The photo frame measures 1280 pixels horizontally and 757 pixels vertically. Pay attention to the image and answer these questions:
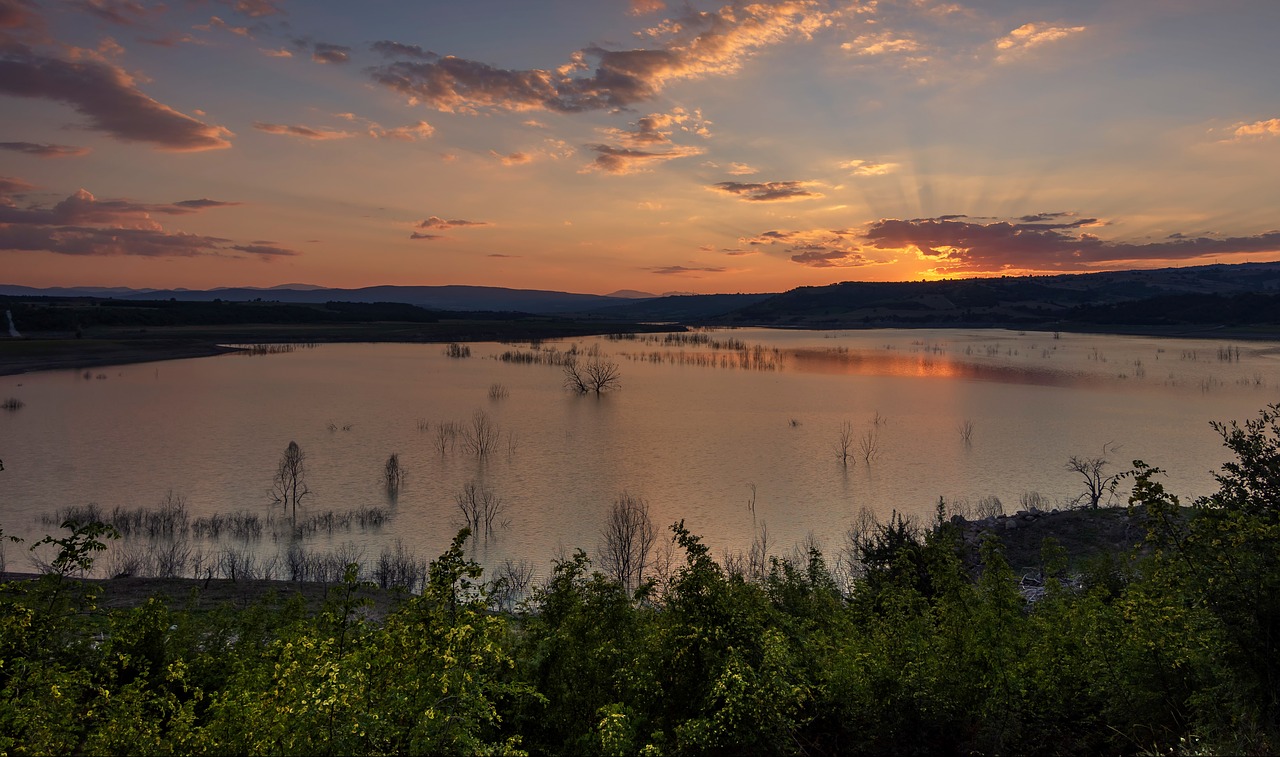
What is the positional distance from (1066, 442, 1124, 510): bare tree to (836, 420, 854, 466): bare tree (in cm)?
1064

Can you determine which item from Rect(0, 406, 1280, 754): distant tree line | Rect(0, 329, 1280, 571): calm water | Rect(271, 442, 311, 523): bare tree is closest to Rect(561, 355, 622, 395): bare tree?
Rect(0, 329, 1280, 571): calm water

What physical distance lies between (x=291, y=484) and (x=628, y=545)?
60.2ft

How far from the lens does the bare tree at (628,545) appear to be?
870 inches

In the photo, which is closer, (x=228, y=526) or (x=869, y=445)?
(x=228, y=526)

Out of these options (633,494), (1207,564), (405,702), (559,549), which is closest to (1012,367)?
(633,494)

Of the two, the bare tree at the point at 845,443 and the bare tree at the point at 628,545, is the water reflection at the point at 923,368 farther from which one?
the bare tree at the point at 628,545

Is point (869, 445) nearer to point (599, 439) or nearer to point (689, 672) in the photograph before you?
point (599, 439)

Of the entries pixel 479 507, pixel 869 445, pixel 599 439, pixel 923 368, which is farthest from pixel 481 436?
pixel 923 368

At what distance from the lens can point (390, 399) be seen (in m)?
57.0

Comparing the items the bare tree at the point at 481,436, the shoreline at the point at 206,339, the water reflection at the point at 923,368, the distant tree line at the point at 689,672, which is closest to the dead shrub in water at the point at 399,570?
the distant tree line at the point at 689,672

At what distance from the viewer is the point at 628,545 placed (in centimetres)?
2305

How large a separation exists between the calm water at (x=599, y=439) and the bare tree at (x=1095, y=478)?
26.6 inches

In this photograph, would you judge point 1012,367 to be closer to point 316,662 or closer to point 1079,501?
point 1079,501

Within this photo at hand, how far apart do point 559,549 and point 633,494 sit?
7.25 meters
